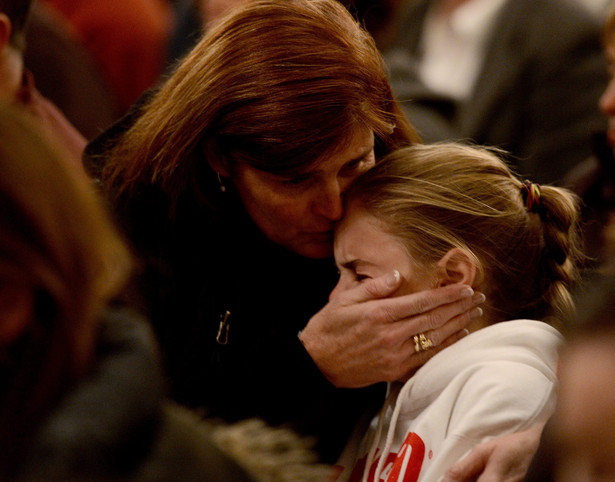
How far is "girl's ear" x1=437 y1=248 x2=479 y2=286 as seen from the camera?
1.61m

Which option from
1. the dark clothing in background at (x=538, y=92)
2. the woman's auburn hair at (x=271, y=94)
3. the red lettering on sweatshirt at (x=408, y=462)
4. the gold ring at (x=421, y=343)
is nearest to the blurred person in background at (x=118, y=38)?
the dark clothing in background at (x=538, y=92)

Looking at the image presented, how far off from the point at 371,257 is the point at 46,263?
2.77 feet

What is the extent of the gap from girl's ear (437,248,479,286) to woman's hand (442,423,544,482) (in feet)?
1.03

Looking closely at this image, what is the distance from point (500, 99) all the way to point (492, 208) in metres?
1.07

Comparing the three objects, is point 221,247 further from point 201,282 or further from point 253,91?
point 253,91

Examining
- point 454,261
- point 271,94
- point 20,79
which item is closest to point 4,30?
point 20,79

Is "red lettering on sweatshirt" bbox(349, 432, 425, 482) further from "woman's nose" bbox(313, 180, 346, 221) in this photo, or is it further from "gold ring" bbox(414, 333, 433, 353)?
"woman's nose" bbox(313, 180, 346, 221)

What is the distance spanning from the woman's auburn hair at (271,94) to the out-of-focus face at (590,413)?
0.79 metres

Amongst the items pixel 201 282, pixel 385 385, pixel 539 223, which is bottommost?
pixel 385 385

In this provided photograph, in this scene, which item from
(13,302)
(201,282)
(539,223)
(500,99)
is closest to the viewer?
(13,302)

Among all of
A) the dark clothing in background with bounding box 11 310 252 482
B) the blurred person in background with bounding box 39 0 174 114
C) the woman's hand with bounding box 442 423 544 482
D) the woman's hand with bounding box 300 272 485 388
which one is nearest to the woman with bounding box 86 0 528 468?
the woman's hand with bounding box 300 272 485 388

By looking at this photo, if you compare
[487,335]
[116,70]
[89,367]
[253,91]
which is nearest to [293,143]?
[253,91]

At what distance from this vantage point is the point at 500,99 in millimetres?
2621

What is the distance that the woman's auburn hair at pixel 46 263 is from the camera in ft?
2.89
